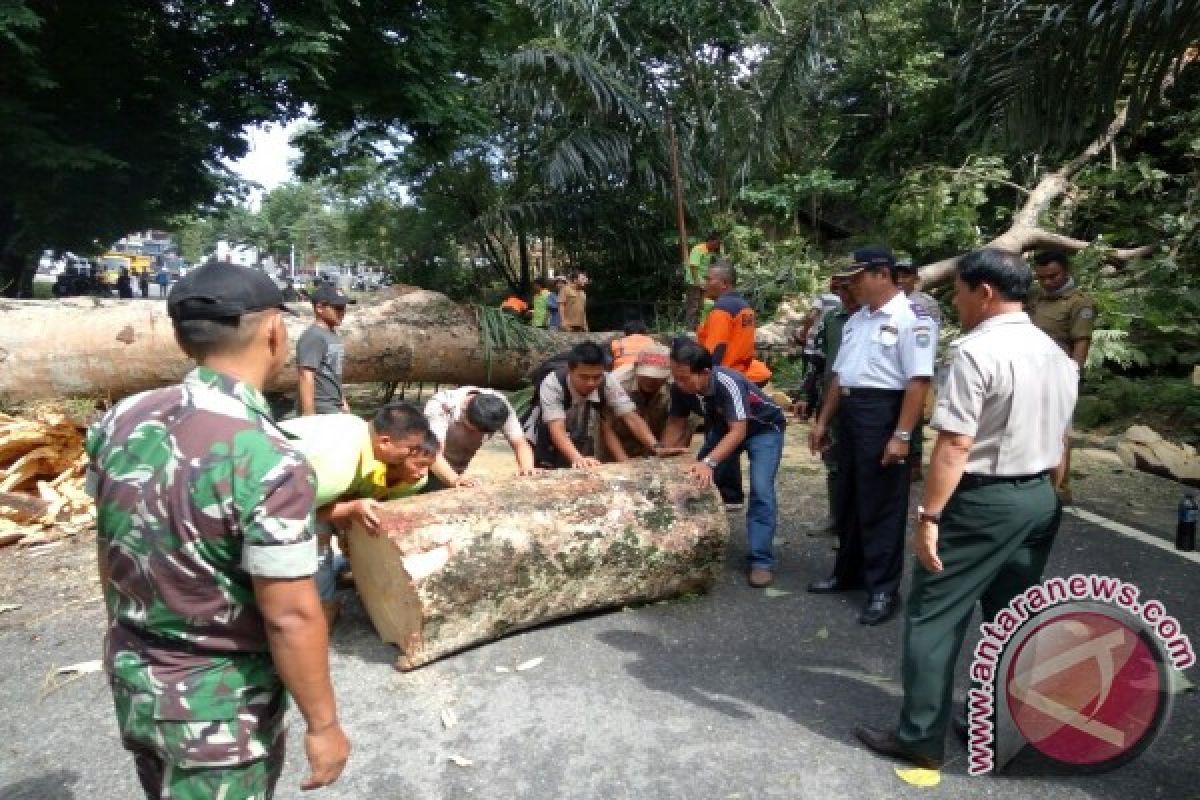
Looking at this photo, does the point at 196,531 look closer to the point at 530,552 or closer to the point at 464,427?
the point at 530,552

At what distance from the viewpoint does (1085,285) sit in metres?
8.98

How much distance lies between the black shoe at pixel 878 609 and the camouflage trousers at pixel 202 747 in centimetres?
285

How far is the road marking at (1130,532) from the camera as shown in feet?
14.7

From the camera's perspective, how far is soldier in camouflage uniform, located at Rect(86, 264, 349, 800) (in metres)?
1.46

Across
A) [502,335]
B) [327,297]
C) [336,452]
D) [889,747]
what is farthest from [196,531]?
[502,335]

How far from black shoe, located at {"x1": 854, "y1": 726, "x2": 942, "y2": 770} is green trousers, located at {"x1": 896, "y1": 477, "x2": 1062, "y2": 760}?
31 millimetres

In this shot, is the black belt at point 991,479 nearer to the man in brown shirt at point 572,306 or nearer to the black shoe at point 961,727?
the black shoe at point 961,727

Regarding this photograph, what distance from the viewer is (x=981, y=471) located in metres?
2.47

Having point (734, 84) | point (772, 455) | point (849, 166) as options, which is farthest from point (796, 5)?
point (772, 455)

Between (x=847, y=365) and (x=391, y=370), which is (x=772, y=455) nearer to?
(x=847, y=365)

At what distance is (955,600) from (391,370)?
5.68 meters

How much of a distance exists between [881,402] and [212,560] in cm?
298

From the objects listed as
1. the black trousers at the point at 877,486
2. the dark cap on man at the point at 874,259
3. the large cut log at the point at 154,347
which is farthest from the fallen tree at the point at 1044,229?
the black trousers at the point at 877,486

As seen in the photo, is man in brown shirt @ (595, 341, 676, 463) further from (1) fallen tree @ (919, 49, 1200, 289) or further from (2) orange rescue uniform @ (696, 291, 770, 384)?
(1) fallen tree @ (919, 49, 1200, 289)
